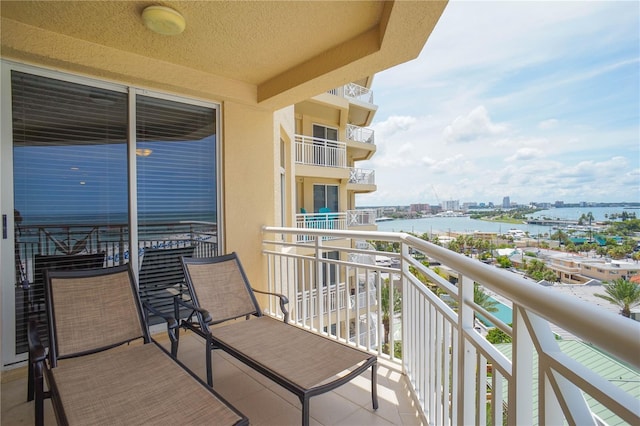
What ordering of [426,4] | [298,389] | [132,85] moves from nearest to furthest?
1. [298,389]
2. [426,4]
3. [132,85]

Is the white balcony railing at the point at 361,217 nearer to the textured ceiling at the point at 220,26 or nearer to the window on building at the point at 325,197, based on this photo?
the window on building at the point at 325,197

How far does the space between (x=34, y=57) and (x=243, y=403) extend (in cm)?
315

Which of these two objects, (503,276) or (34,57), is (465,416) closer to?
(503,276)

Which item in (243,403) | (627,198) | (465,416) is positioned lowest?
(243,403)

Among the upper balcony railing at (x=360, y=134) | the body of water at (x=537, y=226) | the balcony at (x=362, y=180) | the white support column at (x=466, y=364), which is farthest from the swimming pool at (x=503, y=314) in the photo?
the upper balcony railing at (x=360, y=134)

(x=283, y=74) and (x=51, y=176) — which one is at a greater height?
(x=283, y=74)

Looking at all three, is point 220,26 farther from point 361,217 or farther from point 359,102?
point 359,102

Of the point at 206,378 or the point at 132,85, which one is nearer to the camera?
the point at 206,378

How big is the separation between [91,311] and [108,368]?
22.9 inches

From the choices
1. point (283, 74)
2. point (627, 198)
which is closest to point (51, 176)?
point (283, 74)

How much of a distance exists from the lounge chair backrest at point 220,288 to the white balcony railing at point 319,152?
6.99m

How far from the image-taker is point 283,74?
11.4ft

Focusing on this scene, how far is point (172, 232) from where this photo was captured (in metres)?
3.37

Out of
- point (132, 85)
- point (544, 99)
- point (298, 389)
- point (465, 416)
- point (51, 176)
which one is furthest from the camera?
point (544, 99)
